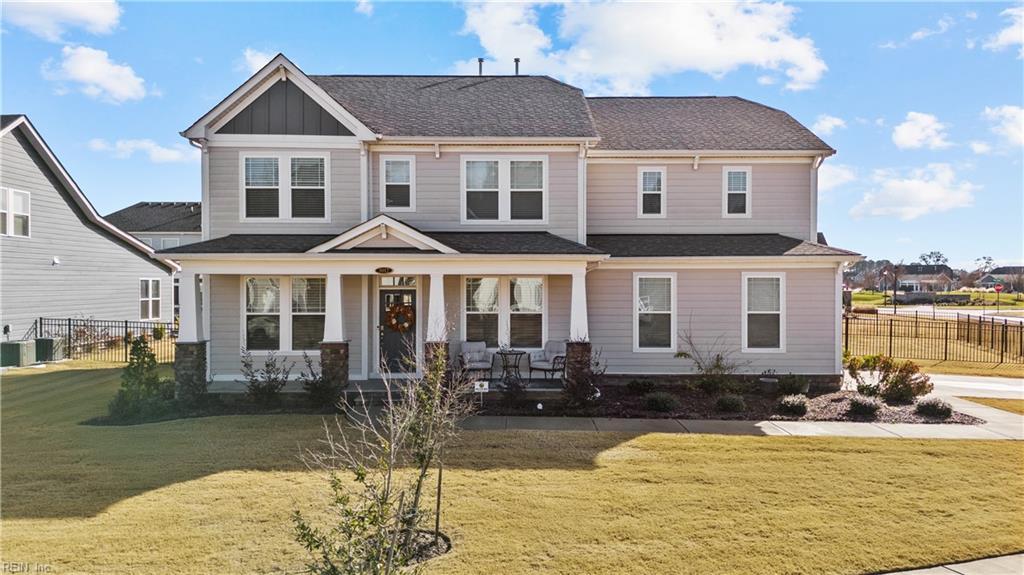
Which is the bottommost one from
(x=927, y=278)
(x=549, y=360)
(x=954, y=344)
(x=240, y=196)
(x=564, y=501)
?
(x=564, y=501)

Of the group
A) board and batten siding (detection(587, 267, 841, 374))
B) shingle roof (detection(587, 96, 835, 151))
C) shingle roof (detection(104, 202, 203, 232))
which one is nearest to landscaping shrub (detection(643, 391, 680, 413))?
board and batten siding (detection(587, 267, 841, 374))

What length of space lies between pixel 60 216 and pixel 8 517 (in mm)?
18814

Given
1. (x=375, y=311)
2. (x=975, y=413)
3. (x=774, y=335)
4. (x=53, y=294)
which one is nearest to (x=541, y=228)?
(x=375, y=311)

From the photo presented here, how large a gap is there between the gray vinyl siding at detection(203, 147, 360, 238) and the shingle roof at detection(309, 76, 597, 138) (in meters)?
1.29

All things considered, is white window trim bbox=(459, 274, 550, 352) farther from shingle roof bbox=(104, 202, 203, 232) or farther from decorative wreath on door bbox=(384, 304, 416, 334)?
shingle roof bbox=(104, 202, 203, 232)

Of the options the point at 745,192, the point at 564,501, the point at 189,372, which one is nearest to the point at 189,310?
the point at 189,372

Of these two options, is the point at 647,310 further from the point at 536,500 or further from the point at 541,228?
the point at 536,500

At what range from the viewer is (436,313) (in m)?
11.9

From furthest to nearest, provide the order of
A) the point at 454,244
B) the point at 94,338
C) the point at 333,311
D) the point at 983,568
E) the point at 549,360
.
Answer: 1. the point at 94,338
2. the point at 549,360
3. the point at 454,244
4. the point at 333,311
5. the point at 983,568

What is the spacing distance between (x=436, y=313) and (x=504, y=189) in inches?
156

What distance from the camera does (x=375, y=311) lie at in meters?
13.8

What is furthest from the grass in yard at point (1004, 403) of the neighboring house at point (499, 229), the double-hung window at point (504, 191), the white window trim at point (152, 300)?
the white window trim at point (152, 300)

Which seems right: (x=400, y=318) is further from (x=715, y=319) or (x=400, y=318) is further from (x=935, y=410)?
(x=935, y=410)

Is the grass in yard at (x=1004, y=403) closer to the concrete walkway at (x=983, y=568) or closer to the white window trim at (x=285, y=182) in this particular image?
the concrete walkway at (x=983, y=568)
